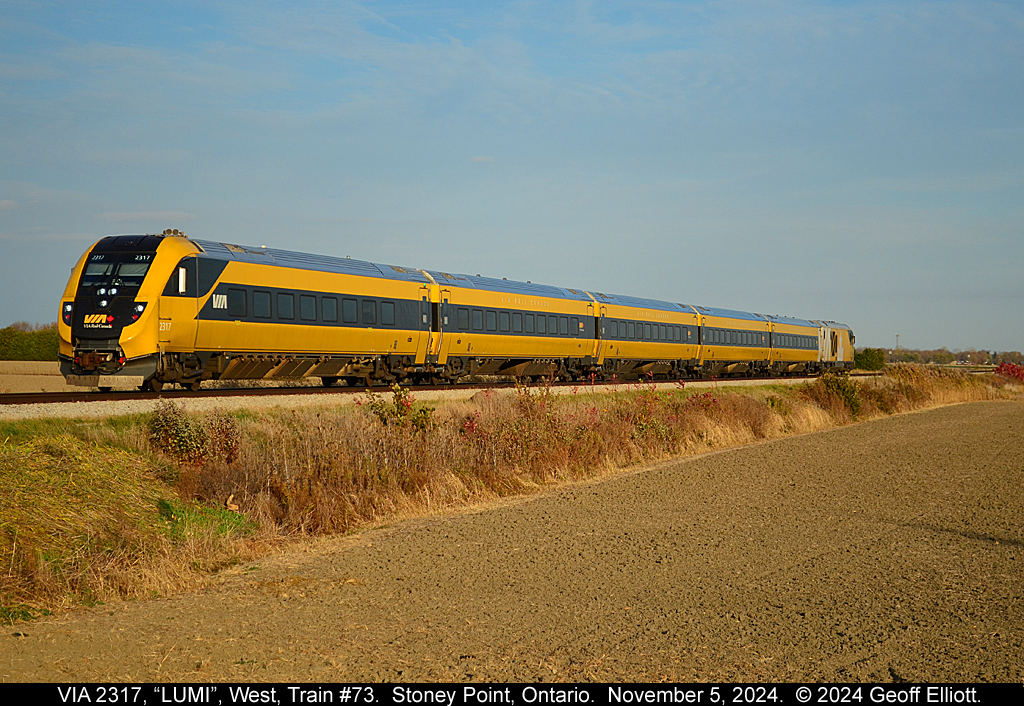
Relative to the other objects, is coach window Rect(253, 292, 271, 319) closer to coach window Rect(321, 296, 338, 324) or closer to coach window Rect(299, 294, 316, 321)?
coach window Rect(299, 294, 316, 321)

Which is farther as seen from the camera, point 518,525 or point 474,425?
point 474,425

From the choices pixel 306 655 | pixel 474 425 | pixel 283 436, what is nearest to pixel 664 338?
pixel 474 425

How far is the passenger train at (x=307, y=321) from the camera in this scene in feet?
55.6

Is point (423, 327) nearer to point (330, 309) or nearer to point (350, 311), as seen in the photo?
point (350, 311)

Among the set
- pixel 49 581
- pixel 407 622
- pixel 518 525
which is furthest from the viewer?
pixel 518 525

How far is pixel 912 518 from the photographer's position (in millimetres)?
10898

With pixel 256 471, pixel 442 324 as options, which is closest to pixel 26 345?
pixel 442 324

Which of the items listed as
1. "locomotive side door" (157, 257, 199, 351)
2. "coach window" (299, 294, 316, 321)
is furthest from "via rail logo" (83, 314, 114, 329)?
"coach window" (299, 294, 316, 321)

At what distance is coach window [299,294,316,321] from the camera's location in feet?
65.8

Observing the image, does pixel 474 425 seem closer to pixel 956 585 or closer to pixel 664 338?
pixel 956 585

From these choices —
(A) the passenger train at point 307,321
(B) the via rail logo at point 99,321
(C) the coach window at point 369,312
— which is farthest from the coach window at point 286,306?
(B) the via rail logo at point 99,321

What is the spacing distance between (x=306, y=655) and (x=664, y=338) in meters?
32.9

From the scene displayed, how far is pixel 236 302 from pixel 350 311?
3589mm
